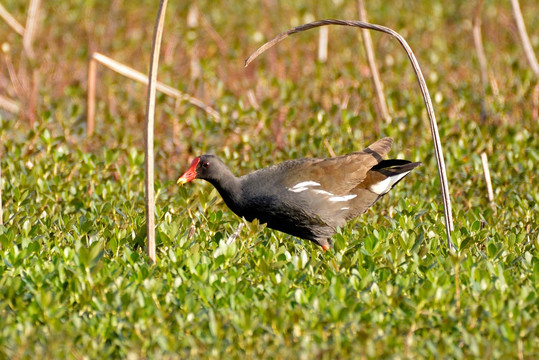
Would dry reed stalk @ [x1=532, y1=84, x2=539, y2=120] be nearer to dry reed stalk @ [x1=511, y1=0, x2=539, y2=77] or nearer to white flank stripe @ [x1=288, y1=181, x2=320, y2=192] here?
dry reed stalk @ [x1=511, y1=0, x2=539, y2=77]

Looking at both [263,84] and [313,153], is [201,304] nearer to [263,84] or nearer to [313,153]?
[313,153]

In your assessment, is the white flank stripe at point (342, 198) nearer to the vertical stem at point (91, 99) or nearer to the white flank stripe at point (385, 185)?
the white flank stripe at point (385, 185)

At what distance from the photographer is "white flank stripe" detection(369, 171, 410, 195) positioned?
6062 mm

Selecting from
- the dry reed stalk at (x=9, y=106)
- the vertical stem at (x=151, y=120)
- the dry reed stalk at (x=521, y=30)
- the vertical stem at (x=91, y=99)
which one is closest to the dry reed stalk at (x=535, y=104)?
the dry reed stalk at (x=521, y=30)

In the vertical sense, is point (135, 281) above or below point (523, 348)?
above

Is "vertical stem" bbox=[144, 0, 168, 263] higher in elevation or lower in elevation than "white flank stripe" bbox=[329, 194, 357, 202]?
higher

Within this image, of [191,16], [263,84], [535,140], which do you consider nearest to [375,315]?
[535,140]

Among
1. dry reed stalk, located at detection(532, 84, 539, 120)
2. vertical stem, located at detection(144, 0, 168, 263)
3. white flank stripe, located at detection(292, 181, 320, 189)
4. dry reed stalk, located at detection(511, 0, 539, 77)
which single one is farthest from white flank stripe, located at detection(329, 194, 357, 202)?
dry reed stalk, located at detection(532, 84, 539, 120)

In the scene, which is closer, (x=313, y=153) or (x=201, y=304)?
(x=201, y=304)

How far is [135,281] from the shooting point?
443 cm

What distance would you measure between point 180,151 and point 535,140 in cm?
343

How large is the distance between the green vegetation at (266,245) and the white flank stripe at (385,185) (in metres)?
→ 0.22

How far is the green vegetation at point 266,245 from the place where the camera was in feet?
12.7

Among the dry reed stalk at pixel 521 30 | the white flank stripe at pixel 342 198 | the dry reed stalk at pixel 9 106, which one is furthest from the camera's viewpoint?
the dry reed stalk at pixel 9 106
